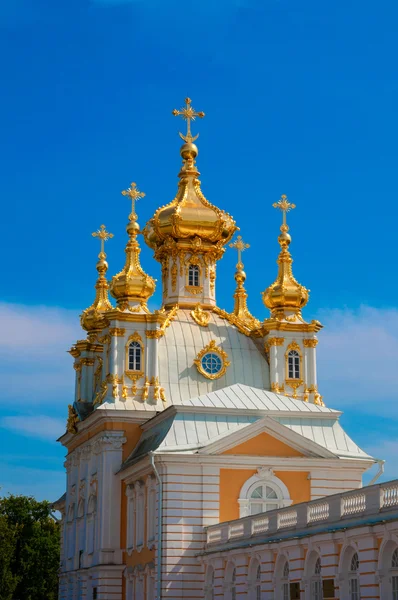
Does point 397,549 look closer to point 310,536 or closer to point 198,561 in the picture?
point 310,536

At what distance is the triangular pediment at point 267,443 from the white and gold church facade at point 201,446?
46mm

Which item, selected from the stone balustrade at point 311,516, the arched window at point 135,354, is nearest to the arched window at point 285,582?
the stone balustrade at point 311,516

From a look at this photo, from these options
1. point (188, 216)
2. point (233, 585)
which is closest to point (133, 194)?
point (188, 216)

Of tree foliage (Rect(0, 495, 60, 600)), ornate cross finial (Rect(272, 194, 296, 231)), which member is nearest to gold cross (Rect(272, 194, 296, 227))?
ornate cross finial (Rect(272, 194, 296, 231))

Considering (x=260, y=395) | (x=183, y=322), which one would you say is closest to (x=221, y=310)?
(x=183, y=322)

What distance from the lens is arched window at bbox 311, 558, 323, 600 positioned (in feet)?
95.2

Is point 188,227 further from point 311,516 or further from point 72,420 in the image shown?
point 311,516

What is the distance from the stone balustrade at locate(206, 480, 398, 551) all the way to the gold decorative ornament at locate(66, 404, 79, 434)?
1446 cm

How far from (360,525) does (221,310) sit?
25.2 m

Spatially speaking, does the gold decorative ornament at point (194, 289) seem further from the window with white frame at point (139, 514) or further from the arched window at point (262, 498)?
the arched window at point (262, 498)

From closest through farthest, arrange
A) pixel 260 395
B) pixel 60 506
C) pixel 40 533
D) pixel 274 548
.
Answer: pixel 274 548 → pixel 260 395 → pixel 60 506 → pixel 40 533

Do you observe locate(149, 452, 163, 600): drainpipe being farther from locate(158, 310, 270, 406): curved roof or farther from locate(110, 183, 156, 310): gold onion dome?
locate(110, 183, 156, 310): gold onion dome

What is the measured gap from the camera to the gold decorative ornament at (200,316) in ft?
162

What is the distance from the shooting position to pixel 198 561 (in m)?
37.8
